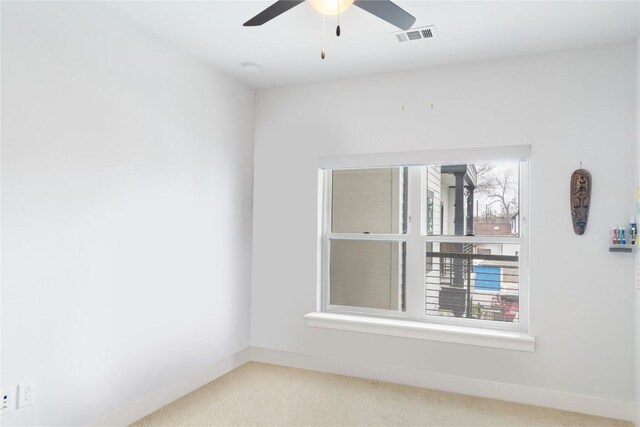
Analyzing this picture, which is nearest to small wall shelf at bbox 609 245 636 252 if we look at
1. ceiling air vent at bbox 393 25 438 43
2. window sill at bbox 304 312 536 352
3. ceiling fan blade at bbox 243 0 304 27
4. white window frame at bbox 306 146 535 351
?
white window frame at bbox 306 146 535 351

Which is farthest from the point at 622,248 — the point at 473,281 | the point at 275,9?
the point at 275,9

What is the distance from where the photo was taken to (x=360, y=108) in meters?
Answer: 3.47

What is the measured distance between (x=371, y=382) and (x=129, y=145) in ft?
8.02

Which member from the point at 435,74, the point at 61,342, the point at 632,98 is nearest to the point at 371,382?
the point at 61,342

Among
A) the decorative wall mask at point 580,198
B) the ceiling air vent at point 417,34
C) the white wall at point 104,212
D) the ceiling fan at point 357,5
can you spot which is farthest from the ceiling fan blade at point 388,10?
the decorative wall mask at point 580,198

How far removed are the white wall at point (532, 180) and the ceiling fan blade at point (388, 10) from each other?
143 centimetres

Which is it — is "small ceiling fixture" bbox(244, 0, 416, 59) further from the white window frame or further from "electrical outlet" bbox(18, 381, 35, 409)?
"electrical outlet" bbox(18, 381, 35, 409)

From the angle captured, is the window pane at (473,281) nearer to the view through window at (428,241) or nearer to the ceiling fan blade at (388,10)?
the view through window at (428,241)

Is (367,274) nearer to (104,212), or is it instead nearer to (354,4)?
(104,212)

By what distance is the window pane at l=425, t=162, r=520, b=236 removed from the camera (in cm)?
316

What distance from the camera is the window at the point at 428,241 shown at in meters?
3.15

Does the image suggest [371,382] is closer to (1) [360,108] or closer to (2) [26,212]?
(1) [360,108]

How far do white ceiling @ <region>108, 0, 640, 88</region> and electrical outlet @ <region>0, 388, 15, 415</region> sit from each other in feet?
6.81

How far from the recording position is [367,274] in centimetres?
361
